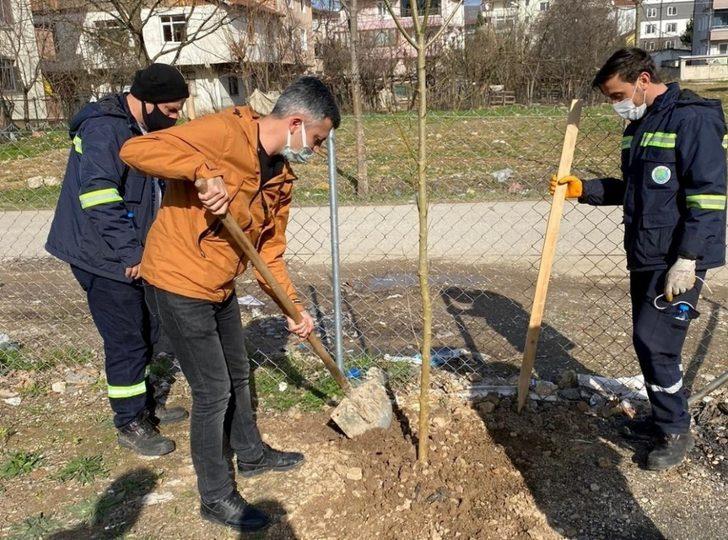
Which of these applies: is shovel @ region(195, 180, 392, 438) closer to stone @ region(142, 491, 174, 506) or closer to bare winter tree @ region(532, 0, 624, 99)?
stone @ region(142, 491, 174, 506)

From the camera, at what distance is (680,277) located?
2674 mm

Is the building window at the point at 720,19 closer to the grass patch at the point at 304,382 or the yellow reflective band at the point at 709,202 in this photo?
the grass patch at the point at 304,382

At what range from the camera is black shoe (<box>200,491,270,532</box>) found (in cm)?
265

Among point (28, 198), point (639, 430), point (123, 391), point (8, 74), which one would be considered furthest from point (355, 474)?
point (8, 74)

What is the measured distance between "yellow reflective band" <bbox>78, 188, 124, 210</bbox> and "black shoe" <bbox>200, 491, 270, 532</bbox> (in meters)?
1.42

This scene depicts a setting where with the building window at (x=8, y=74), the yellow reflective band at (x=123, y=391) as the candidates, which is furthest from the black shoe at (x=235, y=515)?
the building window at (x=8, y=74)

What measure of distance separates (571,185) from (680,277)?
72cm

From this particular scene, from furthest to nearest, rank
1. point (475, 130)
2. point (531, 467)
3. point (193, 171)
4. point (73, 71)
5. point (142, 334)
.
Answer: point (73, 71)
point (475, 130)
point (142, 334)
point (531, 467)
point (193, 171)

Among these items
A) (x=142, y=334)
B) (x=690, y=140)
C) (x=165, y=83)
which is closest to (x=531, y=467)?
(x=690, y=140)

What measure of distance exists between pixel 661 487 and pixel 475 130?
43.5ft

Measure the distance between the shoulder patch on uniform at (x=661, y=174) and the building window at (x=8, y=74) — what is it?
78.0 feet

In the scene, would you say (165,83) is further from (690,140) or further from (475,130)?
(475,130)

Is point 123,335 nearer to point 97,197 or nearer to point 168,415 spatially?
point 168,415

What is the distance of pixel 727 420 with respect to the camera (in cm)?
332
